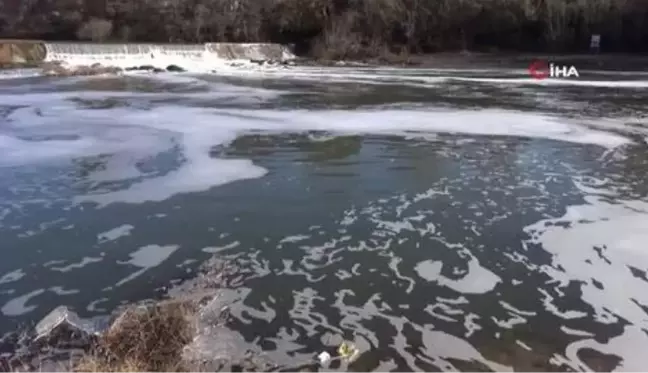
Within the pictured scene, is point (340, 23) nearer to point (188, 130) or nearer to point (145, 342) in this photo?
point (188, 130)

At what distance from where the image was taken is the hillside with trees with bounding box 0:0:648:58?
155 ft

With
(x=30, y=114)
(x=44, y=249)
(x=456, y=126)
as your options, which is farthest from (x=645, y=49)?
(x=44, y=249)

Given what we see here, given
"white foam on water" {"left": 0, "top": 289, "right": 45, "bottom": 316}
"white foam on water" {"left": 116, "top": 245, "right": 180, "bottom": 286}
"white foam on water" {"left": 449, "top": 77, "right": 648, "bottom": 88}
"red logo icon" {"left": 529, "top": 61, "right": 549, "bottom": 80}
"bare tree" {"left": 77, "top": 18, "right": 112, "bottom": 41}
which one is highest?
"bare tree" {"left": 77, "top": 18, "right": 112, "bottom": 41}

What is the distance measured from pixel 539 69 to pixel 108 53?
2061 cm

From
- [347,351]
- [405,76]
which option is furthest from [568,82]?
[347,351]

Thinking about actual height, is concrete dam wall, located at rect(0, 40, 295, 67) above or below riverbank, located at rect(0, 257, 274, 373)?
above

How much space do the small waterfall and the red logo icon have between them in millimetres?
15312

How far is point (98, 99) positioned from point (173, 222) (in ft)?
47.1

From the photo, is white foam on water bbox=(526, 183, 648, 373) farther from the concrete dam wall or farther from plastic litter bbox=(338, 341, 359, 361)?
the concrete dam wall

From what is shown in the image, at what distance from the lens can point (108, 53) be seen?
120ft

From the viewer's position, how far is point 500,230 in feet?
26.6

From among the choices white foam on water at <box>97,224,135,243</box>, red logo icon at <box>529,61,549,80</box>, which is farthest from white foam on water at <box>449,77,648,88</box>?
white foam on water at <box>97,224,135,243</box>

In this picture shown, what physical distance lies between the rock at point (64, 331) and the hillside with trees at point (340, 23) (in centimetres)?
4172

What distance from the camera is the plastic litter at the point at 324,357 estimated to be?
16.5 ft
